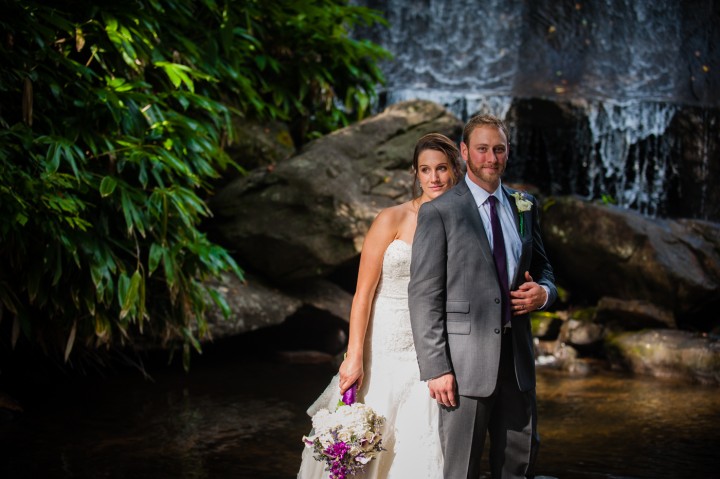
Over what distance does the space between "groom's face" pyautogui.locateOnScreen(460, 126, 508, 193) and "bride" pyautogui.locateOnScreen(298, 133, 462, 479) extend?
0.45 meters

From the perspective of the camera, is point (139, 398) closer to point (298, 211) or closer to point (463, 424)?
point (298, 211)

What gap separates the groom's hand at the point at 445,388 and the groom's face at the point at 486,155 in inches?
27.3

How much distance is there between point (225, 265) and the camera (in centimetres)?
610

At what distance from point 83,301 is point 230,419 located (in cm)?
139

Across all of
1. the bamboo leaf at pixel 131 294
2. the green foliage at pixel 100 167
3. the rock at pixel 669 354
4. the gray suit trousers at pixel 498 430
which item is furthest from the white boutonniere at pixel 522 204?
the rock at pixel 669 354

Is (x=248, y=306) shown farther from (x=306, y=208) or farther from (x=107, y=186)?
(x=107, y=186)

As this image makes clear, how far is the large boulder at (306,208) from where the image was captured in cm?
740

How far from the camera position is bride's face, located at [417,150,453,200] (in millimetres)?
3127

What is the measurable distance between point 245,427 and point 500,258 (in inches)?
128

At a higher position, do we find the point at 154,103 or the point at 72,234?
the point at 154,103

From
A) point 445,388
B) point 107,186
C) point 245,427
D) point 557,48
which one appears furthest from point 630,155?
point 445,388

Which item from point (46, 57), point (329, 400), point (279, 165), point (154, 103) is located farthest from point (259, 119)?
point (329, 400)

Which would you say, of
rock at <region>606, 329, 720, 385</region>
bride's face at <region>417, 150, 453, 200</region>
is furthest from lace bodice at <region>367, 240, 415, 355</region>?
rock at <region>606, 329, 720, 385</region>

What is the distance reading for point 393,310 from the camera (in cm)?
320
